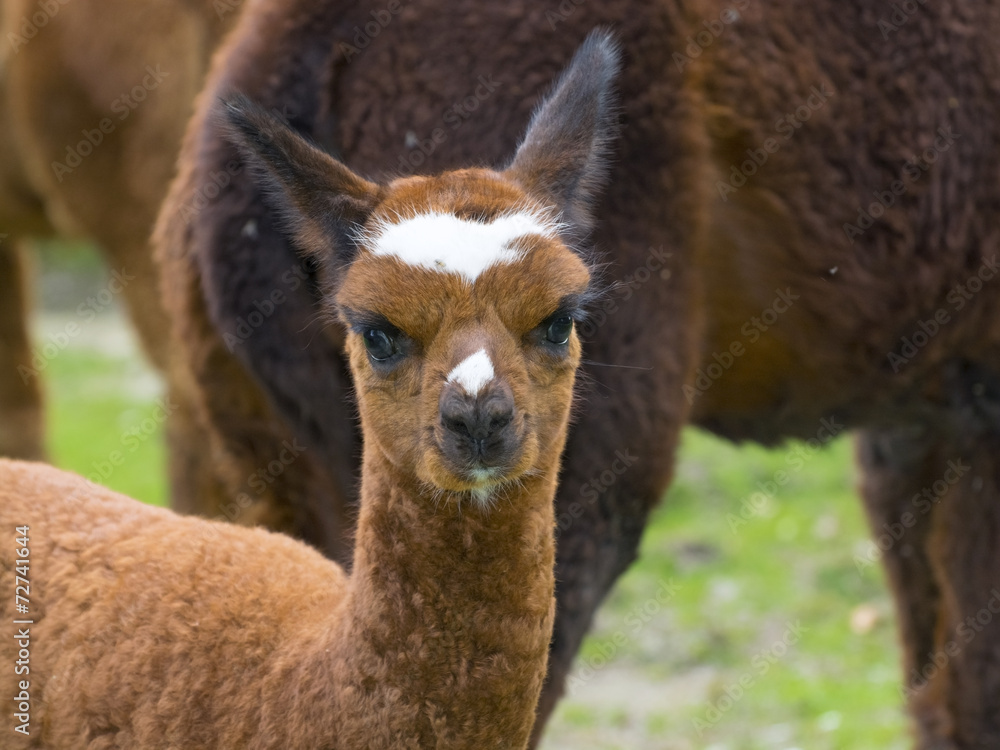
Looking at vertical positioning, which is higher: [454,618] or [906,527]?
[906,527]

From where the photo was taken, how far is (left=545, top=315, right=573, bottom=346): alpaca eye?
2.33 meters

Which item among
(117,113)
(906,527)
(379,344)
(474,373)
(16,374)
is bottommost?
(474,373)

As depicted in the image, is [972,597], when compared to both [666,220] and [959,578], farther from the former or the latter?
[666,220]

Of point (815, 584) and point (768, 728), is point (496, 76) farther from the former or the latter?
point (815, 584)

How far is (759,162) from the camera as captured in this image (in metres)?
3.26

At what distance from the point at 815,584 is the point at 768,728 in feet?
4.87

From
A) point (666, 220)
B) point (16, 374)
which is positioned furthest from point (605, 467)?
point (16, 374)

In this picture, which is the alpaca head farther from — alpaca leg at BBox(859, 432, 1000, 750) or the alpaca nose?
alpaca leg at BBox(859, 432, 1000, 750)

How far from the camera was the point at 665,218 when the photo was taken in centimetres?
310

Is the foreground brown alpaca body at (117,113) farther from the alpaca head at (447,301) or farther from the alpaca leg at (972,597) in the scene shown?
the alpaca leg at (972,597)

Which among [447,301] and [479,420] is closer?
[479,420]

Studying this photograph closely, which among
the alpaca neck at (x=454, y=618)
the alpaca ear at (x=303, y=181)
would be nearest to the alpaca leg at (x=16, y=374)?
the alpaca ear at (x=303, y=181)

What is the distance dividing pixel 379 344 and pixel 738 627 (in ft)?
13.2

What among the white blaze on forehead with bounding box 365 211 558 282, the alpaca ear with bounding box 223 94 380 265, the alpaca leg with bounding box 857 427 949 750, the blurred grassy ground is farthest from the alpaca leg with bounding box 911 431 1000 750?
the alpaca ear with bounding box 223 94 380 265
